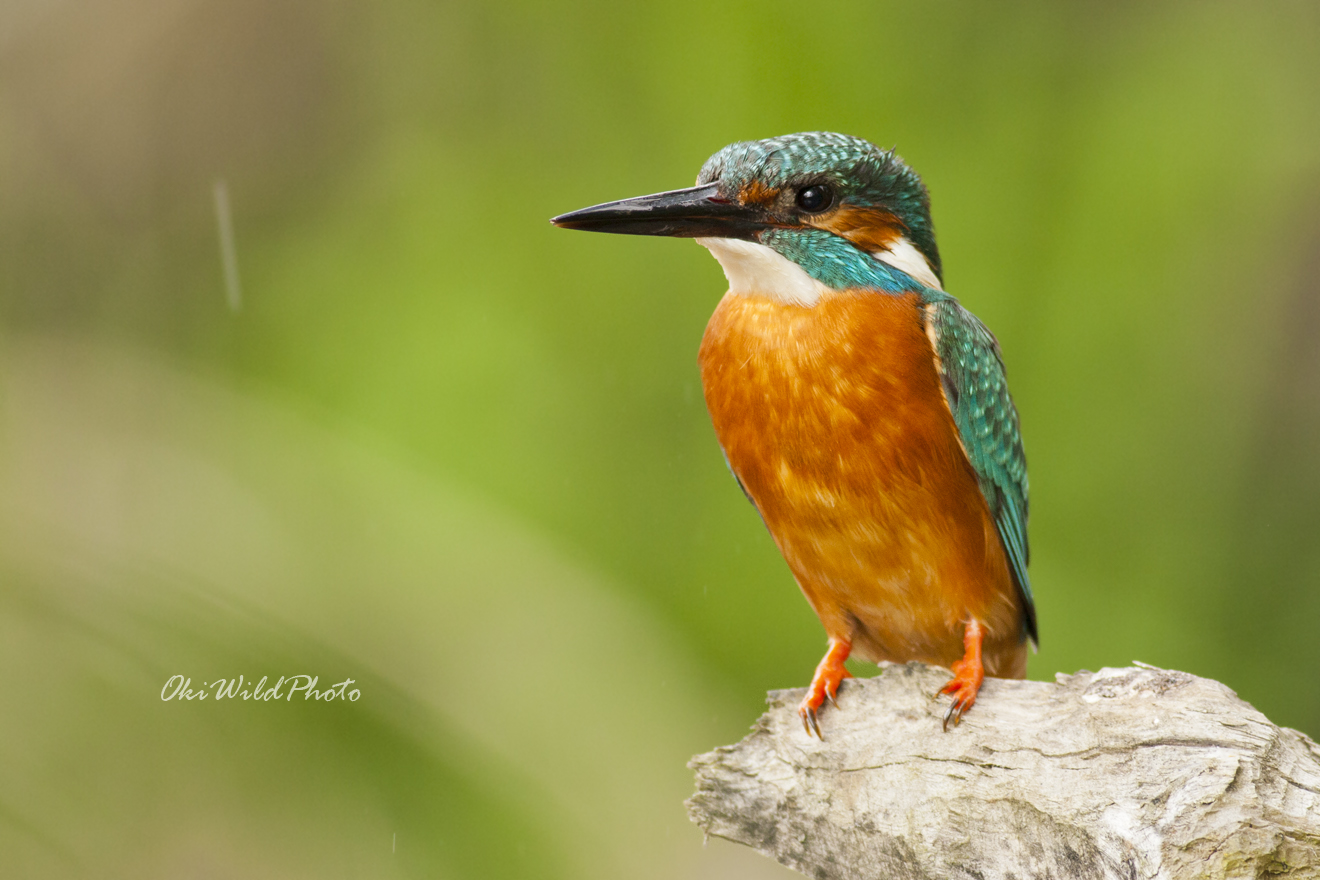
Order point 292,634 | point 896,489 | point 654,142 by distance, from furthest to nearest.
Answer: point 654,142 < point 292,634 < point 896,489

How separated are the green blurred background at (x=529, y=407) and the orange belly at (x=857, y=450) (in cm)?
118

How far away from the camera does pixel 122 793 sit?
3.36m

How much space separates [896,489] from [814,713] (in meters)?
0.46

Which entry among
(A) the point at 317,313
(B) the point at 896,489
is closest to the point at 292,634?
(A) the point at 317,313

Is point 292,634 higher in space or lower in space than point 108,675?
higher

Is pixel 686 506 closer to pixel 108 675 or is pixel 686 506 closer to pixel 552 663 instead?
pixel 552 663

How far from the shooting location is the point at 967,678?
209 centimetres

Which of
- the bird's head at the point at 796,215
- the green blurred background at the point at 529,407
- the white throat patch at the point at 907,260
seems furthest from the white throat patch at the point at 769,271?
the green blurred background at the point at 529,407

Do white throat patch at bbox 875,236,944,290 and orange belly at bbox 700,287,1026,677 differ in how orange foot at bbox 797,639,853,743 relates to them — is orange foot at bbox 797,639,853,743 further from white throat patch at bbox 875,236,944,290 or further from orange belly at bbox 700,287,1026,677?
white throat patch at bbox 875,236,944,290

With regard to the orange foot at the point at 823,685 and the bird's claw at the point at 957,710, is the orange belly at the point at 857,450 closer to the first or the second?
the orange foot at the point at 823,685

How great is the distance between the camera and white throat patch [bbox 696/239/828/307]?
207cm

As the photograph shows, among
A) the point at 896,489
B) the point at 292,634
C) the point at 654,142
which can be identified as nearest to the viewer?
the point at 896,489

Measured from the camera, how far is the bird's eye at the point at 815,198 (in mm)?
2051

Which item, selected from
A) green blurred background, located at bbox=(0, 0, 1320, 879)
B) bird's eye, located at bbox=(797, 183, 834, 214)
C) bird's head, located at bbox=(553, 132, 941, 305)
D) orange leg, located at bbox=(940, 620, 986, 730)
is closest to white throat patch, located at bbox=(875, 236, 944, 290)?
bird's head, located at bbox=(553, 132, 941, 305)
